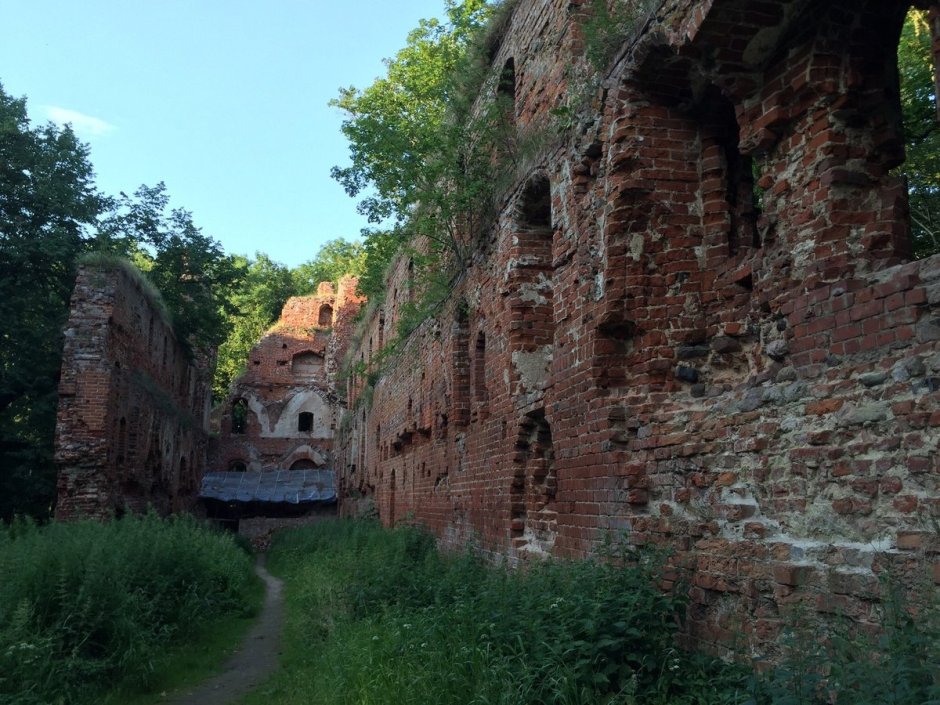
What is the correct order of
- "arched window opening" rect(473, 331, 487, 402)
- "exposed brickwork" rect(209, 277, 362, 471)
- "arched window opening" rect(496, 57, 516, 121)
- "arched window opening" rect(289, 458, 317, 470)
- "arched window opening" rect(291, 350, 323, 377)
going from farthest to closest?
"arched window opening" rect(291, 350, 323, 377), "arched window opening" rect(289, 458, 317, 470), "exposed brickwork" rect(209, 277, 362, 471), "arched window opening" rect(473, 331, 487, 402), "arched window opening" rect(496, 57, 516, 121)

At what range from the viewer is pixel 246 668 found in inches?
325

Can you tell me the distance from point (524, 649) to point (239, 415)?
35709mm

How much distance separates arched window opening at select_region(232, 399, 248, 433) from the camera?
1476 inches

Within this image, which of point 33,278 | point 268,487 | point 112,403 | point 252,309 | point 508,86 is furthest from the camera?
point 252,309

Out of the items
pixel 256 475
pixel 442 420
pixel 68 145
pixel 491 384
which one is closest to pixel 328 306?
pixel 256 475

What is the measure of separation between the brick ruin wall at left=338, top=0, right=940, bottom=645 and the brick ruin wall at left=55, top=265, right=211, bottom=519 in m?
9.47

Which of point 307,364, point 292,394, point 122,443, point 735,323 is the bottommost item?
point 735,323

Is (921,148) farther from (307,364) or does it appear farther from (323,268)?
(323,268)

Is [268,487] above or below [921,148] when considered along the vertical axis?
below

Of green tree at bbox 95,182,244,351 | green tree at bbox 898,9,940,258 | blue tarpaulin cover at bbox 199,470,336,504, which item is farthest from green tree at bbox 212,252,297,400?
green tree at bbox 898,9,940,258

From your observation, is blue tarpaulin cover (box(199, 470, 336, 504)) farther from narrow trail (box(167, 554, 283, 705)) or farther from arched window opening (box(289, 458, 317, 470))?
narrow trail (box(167, 554, 283, 705))

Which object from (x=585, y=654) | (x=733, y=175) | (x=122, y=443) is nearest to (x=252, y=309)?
(x=122, y=443)

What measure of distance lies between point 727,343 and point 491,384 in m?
4.03

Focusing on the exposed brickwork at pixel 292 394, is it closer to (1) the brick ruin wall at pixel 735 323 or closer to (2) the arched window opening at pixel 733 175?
(1) the brick ruin wall at pixel 735 323
